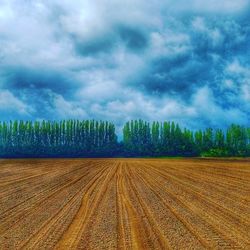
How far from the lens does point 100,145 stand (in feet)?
397

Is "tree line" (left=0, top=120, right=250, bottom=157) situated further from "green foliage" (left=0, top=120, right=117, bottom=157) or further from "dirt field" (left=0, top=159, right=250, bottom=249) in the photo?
"dirt field" (left=0, top=159, right=250, bottom=249)

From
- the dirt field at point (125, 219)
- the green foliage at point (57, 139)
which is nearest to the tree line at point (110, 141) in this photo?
the green foliage at point (57, 139)

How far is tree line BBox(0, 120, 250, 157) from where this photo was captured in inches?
4333

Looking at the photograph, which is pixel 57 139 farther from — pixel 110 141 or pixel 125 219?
pixel 125 219

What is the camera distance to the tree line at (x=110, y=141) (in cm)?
11006

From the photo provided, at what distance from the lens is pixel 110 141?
405 ft

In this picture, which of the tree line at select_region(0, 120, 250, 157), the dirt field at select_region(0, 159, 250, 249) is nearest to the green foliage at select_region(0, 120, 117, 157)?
the tree line at select_region(0, 120, 250, 157)

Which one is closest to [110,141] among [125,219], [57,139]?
[57,139]

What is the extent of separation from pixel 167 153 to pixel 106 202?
95.3 meters

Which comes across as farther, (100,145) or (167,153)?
(100,145)

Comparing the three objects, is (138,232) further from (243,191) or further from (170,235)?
(243,191)

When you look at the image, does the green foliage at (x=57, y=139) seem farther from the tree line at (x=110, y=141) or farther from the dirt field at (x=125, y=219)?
the dirt field at (x=125, y=219)

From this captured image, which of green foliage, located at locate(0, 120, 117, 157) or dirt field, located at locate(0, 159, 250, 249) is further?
green foliage, located at locate(0, 120, 117, 157)

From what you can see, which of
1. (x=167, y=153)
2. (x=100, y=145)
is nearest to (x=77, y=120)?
(x=100, y=145)
